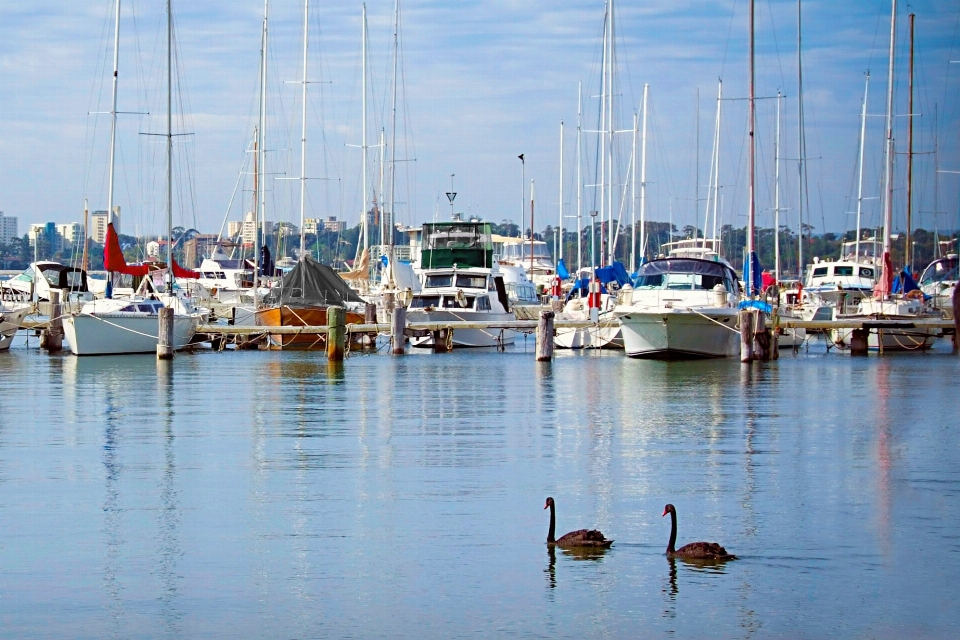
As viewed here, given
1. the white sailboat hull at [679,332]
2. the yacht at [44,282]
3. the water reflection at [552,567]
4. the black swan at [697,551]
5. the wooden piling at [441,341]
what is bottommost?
the water reflection at [552,567]

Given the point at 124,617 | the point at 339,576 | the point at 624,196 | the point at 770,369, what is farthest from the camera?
the point at 624,196

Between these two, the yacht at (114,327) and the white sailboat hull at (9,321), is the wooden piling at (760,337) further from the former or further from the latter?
the white sailboat hull at (9,321)

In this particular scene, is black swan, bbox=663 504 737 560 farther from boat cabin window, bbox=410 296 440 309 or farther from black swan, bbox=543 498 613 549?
boat cabin window, bbox=410 296 440 309

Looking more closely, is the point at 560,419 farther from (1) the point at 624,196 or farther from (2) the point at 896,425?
(1) the point at 624,196

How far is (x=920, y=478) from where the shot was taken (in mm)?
20844

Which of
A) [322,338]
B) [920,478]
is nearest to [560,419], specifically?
[920,478]

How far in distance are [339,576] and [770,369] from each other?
1211 inches

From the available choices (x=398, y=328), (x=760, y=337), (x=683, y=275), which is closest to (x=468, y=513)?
(x=683, y=275)

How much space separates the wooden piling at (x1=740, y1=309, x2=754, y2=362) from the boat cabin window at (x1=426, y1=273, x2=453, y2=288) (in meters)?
13.7

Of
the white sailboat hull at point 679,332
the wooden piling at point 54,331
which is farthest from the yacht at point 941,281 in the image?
the wooden piling at point 54,331

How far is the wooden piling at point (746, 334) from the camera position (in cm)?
→ 4309

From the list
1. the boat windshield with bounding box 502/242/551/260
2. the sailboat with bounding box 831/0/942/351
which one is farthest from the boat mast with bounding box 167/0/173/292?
the boat windshield with bounding box 502/242/551/260

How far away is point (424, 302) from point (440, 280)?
1636 millimetres

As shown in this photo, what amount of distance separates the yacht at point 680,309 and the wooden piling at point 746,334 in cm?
83
